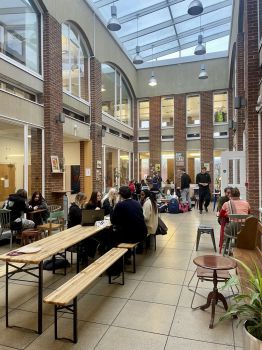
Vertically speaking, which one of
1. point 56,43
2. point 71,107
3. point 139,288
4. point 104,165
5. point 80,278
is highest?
point 56,43

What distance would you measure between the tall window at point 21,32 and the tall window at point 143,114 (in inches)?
342

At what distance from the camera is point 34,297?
3.39 m

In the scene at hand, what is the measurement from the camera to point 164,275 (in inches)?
162

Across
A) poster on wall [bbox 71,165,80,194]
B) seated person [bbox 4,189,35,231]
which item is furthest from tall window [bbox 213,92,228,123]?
seated person [bbox 4,189,35,231]

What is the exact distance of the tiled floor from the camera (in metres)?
2.47

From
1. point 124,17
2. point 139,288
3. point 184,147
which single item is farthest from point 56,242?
point 184,147

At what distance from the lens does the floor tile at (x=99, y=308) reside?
9.51 ft

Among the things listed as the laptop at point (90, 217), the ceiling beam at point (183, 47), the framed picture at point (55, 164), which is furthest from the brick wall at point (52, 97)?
the ceiling beam at point (183, 47)

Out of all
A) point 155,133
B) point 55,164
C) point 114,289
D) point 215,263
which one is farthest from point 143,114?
point 215,263

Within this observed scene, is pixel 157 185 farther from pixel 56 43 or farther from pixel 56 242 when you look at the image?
pixel 56 242

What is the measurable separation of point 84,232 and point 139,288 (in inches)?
42.7

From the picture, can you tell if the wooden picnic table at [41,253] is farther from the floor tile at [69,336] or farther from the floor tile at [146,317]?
the floor tile at [146,317]

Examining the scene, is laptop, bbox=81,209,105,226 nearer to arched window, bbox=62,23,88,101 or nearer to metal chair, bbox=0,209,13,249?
metal chair, bbox=0,209,13,249

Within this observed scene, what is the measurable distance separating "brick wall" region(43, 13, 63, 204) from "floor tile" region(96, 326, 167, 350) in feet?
17.8
